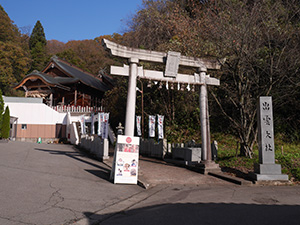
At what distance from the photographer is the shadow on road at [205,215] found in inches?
166

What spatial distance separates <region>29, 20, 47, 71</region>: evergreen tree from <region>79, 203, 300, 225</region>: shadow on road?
42202mm

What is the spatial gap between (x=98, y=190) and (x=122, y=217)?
6.81 feet

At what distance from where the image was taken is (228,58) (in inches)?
493

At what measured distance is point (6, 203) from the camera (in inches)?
183

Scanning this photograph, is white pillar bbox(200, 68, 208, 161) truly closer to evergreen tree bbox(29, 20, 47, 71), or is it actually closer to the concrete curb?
the concrete curb

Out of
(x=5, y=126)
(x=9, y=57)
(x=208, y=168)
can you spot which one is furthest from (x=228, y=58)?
(x=9, y=57)

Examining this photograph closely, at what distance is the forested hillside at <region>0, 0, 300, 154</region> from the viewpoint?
11.4 metres

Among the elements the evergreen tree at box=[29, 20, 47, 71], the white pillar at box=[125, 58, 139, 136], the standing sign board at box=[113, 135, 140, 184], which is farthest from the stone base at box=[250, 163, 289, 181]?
the evergreen tree at box=[29, 20, 47, 71]

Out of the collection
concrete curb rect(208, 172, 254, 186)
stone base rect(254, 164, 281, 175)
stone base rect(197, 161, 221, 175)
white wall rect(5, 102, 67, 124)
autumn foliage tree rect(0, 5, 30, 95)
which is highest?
autumn foliage tree rect(0, 5, 30, 95)

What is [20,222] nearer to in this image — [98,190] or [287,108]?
[98,190]

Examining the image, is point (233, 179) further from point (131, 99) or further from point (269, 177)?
point (131, 99)

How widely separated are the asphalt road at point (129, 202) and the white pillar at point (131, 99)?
1.97 metres

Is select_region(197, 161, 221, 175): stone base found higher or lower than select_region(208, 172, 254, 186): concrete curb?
higher

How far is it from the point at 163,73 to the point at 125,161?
4087 mm
